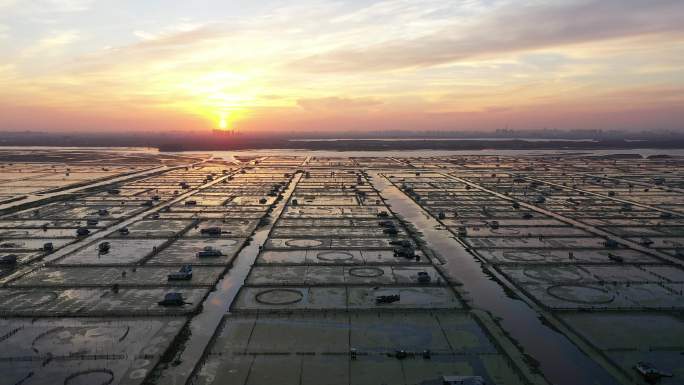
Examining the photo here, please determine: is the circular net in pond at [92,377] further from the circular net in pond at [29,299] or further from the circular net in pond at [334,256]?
the circular net in pond at [334,256]

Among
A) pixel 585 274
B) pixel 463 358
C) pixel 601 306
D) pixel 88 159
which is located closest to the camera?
pixel 463 358

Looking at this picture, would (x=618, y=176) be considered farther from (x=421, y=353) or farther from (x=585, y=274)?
(x=421, y=353)

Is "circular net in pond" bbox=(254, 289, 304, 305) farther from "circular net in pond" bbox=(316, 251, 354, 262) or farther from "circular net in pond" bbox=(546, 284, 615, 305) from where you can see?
"circular net in pond" bbox=(546, 284, 615, 305)

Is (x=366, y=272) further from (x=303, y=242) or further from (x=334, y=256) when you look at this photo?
(x=303, y=242)

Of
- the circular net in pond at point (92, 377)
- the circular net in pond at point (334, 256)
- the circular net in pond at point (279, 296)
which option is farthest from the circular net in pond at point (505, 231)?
the circular net in pond at point (92, 377)

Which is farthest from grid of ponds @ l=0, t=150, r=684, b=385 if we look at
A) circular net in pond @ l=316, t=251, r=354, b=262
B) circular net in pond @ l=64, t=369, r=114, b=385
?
circular net in pond @ l=316, t=251, r=354, b=262

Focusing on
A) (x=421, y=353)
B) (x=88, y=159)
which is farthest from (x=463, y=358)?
(x=88, y=159)
